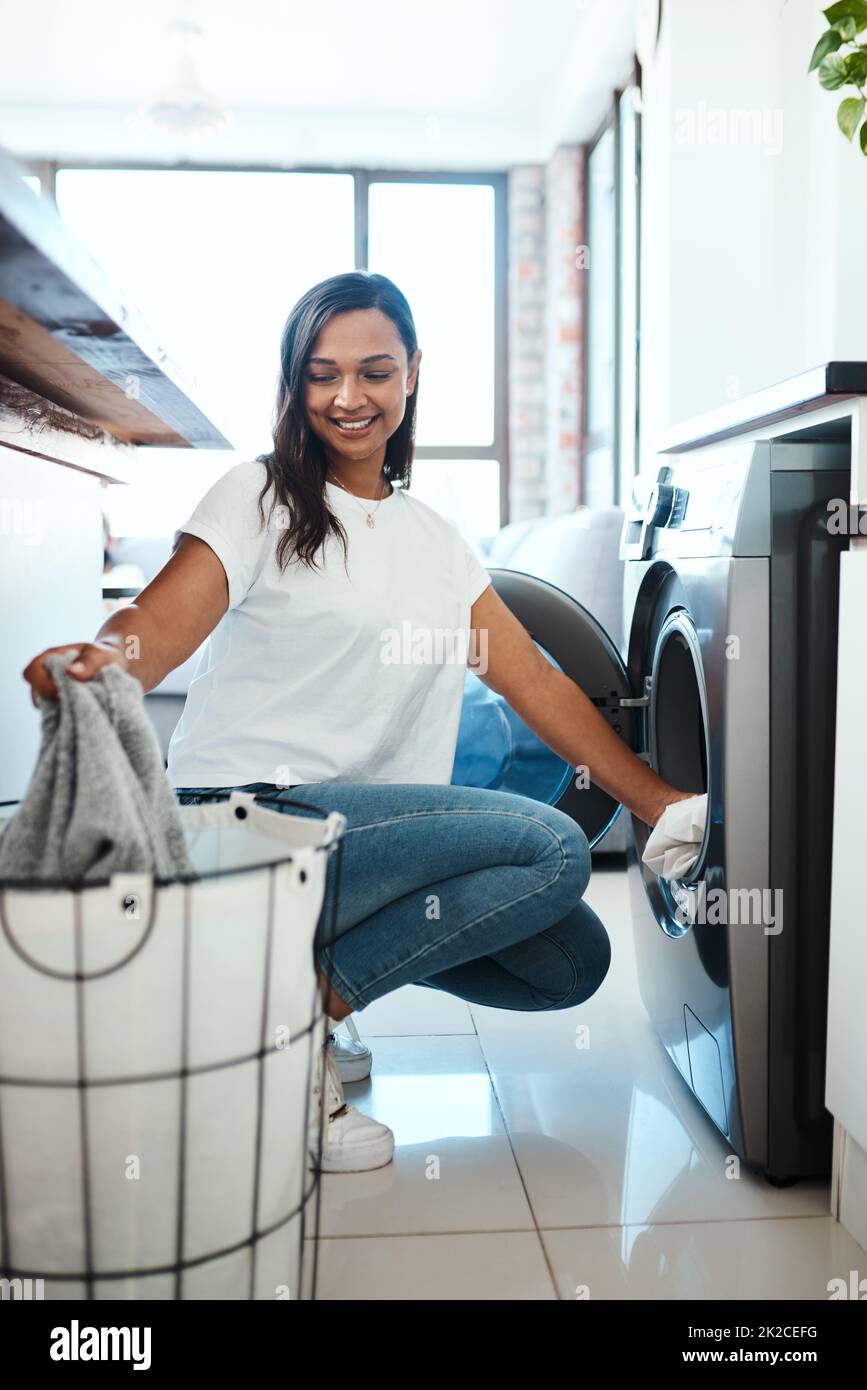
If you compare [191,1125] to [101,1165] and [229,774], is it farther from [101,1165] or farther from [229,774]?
[229,774]

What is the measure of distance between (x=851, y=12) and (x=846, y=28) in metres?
0.01

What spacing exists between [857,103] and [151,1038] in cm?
109

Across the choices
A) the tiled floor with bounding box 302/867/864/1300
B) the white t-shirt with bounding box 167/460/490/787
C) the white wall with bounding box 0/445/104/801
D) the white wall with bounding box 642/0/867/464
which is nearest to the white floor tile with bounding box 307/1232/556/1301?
the tiled floor with bounding box 302/867/864/1300

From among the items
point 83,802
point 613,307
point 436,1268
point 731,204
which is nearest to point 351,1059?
point 436,1268

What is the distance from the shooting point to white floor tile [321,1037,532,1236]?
1.21m

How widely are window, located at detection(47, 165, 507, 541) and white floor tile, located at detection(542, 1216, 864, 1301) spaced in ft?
14.1

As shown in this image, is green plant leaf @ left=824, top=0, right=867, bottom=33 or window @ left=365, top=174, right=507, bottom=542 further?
window @ left=365, top=174, right=507, bottom=542

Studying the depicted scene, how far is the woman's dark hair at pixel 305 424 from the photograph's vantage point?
132cm

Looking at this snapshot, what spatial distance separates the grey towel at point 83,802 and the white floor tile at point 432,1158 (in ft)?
2.08

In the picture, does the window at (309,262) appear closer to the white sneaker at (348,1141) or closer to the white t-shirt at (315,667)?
the white t-shirt at (315,667)

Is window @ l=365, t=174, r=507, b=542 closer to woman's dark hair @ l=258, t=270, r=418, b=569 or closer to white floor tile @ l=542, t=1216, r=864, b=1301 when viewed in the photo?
woman's dark hair @ l=258, t=270, r=418, b=569

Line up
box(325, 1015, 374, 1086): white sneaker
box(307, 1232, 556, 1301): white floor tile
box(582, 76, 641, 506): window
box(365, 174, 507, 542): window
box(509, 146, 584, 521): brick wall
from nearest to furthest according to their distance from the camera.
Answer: box(307, 1232, 556, 1301): white floor tile, box(325, 1015, 374, 1086): white sneaker, box(582, 76, 641, 506): window, box(509, 146, 584, 521): brick wall, box(365, 174, 507, 542): window

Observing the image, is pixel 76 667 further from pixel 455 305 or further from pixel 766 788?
pixel 455 305

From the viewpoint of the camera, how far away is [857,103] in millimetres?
1140
